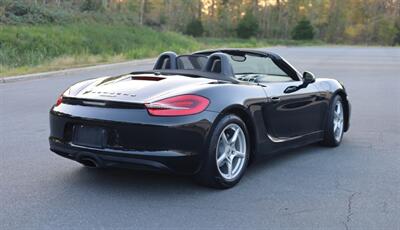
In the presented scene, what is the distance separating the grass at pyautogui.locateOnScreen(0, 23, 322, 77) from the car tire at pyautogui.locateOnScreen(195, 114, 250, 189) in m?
13.2

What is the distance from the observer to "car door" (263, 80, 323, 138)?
223 inches

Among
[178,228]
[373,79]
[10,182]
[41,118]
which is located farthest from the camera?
[373,79]

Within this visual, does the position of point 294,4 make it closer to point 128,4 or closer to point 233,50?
point 128,4

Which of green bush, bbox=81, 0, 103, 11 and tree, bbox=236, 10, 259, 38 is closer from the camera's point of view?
green bush, bbox=81, 0, 103, 11

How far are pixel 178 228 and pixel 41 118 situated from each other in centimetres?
594

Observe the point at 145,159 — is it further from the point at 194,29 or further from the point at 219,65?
the point at 194,29

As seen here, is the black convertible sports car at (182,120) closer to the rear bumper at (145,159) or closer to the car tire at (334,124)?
the rear bumper at (145,159)

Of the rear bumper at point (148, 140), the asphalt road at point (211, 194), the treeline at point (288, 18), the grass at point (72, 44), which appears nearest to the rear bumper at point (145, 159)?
the rear bumper at point (148, 140)

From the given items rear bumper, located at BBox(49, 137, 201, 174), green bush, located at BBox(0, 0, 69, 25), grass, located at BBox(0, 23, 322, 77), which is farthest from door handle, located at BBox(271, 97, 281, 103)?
green bush, located at BBox(0, 0, 69, 25)

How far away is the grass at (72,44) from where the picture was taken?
23.1m

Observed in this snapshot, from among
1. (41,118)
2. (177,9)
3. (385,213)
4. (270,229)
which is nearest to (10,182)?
(270,229)

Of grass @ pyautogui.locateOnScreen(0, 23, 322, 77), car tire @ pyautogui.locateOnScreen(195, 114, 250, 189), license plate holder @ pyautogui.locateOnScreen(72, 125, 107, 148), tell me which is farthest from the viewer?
grass @ pyautogui.locateOnScreen(0, 23, 322, 77)

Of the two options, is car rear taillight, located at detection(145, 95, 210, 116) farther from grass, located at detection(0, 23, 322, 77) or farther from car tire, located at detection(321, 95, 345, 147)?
grass, located at detection(0, 23, 322, 77)

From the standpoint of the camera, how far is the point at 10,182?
5.15m
